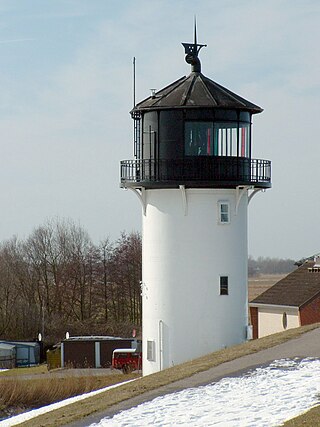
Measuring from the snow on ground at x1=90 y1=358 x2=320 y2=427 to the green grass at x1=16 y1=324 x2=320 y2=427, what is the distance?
28.6 inches

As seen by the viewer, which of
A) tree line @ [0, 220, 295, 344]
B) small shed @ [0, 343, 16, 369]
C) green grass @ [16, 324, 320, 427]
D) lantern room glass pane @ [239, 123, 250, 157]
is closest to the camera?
green grass @ [16, 324, 320, 427]

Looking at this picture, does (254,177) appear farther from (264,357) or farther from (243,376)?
(243,376)

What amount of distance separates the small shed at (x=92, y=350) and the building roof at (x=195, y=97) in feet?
73.4

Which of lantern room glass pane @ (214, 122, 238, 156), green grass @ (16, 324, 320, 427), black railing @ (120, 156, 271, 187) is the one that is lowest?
green grass @ (16, 324, 320, 427)

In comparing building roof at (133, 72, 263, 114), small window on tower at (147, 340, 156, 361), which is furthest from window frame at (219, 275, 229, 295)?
building roof at (133, 72, 263, 114)

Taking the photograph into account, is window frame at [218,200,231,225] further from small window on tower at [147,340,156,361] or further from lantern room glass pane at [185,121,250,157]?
small window on tower at [147,340,156,361]

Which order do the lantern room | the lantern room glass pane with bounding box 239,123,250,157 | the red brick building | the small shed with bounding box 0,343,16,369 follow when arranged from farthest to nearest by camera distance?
the small shed with bounding box 0,343,16,369 < the red brick building < the lantern room glass pane with bounding box 239,123,250,157 < the lantern room

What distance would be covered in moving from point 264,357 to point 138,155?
7.03 meters

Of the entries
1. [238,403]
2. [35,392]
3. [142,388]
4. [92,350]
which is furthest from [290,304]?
[238,403]

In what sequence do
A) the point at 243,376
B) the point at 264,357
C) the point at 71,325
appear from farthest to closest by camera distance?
the point at 71,325, the point at 264,357, the point at 243,376

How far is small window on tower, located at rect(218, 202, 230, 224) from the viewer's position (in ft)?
71.5

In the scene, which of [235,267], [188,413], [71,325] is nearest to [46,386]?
[235,267]

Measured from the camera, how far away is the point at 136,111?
22.1 meters

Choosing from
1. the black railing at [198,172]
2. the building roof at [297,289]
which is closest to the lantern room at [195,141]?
the black railing at [198,172]
